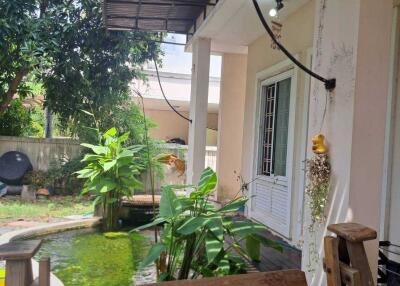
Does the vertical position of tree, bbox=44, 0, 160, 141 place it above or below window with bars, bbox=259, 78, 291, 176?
above

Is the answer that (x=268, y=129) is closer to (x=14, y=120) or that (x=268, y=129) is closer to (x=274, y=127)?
(x=274, y=127)

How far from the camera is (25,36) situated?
8.33 metres

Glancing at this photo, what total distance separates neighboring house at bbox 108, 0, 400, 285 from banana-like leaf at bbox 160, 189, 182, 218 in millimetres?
984

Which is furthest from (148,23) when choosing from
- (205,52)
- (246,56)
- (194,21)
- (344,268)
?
(344,268)

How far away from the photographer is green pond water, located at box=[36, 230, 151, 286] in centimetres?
416

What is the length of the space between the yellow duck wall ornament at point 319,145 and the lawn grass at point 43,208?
616 cm

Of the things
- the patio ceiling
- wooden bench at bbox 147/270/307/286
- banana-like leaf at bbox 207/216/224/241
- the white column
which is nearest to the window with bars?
the white column

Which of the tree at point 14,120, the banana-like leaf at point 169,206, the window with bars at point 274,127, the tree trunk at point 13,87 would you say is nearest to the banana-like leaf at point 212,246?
the banana-like leaf at point 169,206

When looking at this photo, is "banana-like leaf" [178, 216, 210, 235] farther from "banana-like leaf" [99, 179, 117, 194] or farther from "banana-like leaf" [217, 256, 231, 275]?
"banana-like leaf" [99, 179, 117, 194]

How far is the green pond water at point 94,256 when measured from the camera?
4164 mm

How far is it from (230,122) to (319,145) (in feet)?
17.8

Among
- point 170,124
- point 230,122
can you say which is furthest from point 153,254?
point 170,124

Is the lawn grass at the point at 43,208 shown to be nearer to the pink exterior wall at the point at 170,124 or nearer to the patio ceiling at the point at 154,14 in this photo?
the patio ceiling at the point at 154,14

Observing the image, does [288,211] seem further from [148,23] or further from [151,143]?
[151,143]
